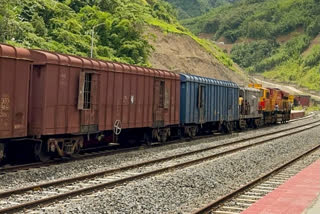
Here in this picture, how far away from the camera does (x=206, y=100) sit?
92.3 feet

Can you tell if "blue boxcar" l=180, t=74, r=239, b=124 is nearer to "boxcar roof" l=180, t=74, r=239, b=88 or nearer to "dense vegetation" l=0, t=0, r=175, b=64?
"boxcar roof" l=180, t=74, r=239, b=88

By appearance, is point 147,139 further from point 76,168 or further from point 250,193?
point 250,193

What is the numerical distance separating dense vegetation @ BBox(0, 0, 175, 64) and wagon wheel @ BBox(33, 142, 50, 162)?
900 inches

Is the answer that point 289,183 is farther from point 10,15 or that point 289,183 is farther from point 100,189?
point 10,15

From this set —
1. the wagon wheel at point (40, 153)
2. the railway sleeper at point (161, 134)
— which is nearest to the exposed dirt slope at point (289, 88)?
the railway sleeper at point (161, 134)

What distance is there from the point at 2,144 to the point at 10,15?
2997 centimetres

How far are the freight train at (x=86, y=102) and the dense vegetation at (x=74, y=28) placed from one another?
58.4 ft

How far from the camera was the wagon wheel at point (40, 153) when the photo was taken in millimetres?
14953

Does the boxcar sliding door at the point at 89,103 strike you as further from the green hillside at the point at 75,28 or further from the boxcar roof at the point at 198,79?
the green hillside at the point at 75,28

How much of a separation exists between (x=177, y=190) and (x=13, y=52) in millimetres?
5863

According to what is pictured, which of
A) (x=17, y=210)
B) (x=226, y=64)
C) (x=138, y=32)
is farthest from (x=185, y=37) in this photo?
(x=17, y=210)

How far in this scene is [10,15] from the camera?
1596 inches

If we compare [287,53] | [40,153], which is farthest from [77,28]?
[287,53]

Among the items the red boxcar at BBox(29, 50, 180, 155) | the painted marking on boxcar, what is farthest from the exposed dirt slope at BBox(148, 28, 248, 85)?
the painted marking on boxcar
